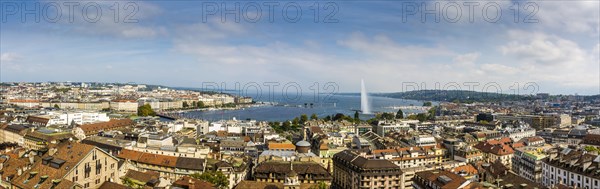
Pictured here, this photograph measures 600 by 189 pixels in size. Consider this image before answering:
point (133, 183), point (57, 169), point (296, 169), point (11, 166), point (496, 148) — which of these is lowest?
point (296, 169)

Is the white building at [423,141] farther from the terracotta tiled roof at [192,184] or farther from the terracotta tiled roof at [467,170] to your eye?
the terracotta tiled roof at [192,184]

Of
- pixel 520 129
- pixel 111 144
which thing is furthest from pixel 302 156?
pixel 520 129

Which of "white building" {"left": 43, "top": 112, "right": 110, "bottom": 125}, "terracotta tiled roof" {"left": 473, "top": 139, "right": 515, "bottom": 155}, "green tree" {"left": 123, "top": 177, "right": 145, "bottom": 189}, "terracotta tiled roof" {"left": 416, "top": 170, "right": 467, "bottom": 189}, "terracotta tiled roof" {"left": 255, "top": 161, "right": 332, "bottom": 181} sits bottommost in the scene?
"terracotta tiled roof" {"left": 255, "top": 161, "right": 332, "bottom": 181}

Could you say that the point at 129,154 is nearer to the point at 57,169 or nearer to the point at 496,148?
the point at 57,169

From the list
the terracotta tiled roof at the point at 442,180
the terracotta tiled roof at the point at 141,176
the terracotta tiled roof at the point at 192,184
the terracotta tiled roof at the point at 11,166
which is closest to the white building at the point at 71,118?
the terracotta tiled roof at the point at 11,166

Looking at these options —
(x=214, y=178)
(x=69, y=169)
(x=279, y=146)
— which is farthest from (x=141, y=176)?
(x=279, y=146)

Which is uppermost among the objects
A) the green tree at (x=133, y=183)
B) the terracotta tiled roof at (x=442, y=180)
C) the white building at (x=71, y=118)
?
the white building at (x=71, y=118)

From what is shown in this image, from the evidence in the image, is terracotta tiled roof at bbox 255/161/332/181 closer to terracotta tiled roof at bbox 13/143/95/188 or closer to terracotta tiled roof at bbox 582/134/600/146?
terracotta tiled roof at bbox 13/143/95/188

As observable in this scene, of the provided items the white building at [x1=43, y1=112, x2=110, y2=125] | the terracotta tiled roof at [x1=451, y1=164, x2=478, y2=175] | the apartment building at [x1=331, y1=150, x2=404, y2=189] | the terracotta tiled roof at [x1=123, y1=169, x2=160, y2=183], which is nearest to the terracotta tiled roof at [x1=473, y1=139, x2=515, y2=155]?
the terracotta tiled roof at [x1=451, y1=164, x2=478, y2=175]

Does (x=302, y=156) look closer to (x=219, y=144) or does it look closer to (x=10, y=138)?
(x=219, y=144)

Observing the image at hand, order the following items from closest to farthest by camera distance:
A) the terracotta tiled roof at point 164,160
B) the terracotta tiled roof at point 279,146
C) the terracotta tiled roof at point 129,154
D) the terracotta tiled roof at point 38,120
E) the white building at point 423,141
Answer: the terracotta tiled roof at point 164,160 < the terracotta tiled roof at point 129,154 < the terracotta tiled roof at point 279,146 < the white building at point 423,141 < the terracotta tiled roof at point 38,120

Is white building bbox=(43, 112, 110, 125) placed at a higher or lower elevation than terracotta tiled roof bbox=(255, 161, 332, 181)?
higher
